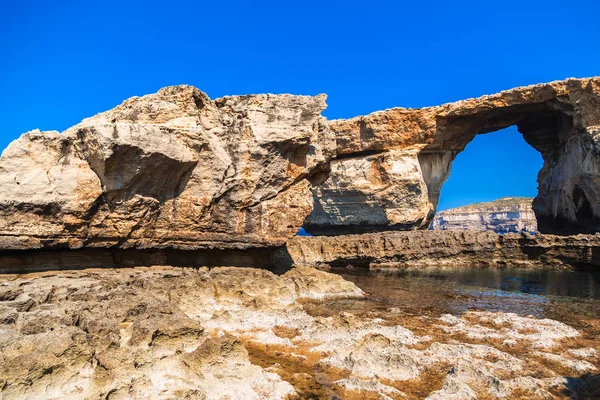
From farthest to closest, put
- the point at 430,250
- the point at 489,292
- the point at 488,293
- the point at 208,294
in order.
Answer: the point at 430,250, the point at 489,292, the point at 488,293, the point at 208,294

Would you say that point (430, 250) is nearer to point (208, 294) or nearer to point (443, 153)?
point (443, 153)

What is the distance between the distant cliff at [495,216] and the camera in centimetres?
7850

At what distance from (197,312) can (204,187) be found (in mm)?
3846

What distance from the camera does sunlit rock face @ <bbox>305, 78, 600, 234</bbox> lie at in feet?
92.0

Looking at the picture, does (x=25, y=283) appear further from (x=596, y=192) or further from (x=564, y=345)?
(x=596, y=192)

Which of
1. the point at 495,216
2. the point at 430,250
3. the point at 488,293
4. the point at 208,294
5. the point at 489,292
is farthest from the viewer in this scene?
the point at 495,216

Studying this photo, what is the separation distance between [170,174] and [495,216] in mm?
83475

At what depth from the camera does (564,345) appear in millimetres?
7719

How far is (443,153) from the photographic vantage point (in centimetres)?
3541

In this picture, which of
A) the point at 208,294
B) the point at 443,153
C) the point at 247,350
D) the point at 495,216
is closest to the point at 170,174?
the point at 208,294

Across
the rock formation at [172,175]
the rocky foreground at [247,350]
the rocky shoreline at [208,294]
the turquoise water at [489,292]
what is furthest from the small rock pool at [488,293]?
the rock formation at [172,175]

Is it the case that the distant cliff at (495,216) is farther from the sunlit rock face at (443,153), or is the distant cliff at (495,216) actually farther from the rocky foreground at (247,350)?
the rocky foreground at (247,350)

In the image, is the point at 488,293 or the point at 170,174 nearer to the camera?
the point at 170,174

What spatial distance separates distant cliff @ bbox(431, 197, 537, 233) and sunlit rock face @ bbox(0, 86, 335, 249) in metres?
67.0
